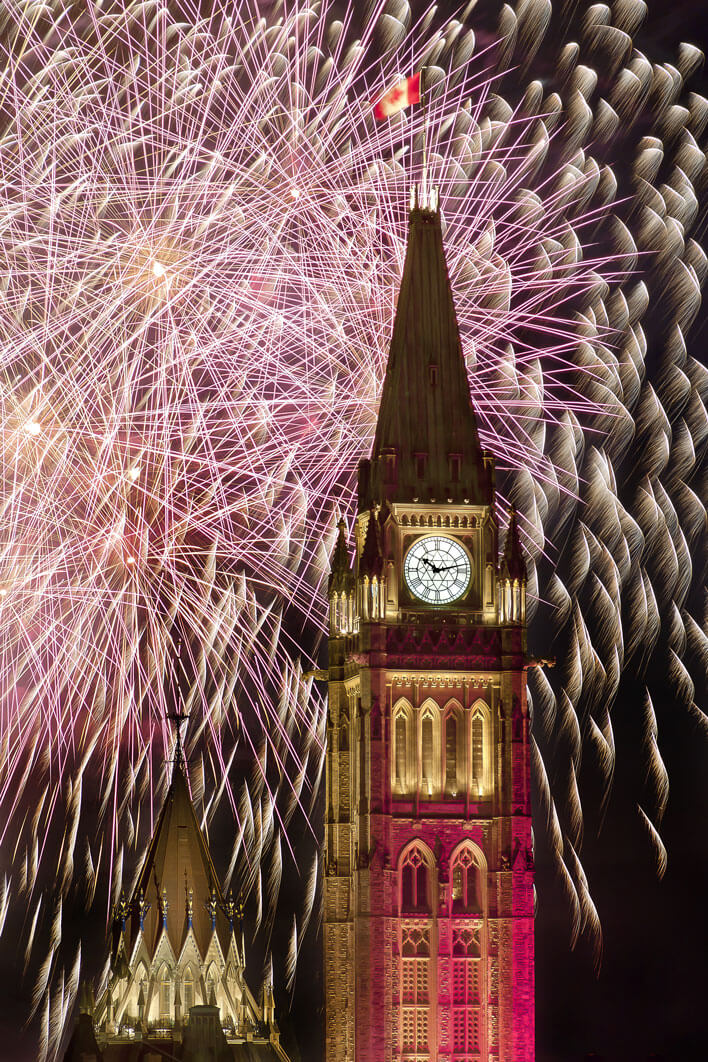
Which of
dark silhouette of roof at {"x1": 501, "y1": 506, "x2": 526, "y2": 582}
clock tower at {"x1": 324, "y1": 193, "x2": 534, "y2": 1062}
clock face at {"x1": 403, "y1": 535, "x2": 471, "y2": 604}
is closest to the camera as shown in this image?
clock tower at {"x1": 324, "y1": 193, "x2": 534, "y2": 1062}

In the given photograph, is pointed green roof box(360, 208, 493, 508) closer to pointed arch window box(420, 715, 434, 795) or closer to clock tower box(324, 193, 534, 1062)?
clock tower box(324, 193, 534, 1062)

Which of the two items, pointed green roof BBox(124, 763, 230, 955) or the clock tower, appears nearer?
the clock tower

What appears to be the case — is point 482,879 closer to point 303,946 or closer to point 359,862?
point 359,862

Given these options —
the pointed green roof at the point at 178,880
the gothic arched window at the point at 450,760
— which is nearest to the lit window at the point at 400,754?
the gothic arched window at the point at 450,760

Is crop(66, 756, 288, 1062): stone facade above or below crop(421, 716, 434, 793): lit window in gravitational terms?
below

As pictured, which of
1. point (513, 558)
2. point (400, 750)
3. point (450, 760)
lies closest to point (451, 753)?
point (450, 760)

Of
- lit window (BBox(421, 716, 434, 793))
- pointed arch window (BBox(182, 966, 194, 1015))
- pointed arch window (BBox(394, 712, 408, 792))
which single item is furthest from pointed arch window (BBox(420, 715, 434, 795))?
pointed arch window (BBox(182, 966, 194, 1015))

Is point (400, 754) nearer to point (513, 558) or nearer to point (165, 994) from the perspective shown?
point (513, 558)

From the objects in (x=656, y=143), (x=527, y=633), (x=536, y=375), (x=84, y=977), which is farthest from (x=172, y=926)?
(x=656, y=143)
